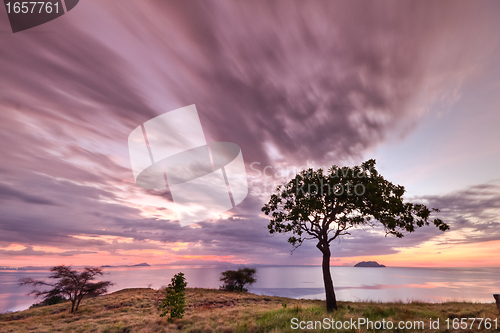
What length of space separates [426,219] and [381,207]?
13.4ft

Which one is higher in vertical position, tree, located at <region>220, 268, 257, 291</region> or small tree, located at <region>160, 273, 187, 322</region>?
small tree, located at <region>160, 273, 187, 322</region>

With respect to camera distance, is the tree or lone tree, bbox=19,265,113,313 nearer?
Answer: lone tree, bbox=19,265,113,313

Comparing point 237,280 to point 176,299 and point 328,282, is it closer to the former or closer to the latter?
point 176,299

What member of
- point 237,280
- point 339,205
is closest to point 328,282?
point 339,205

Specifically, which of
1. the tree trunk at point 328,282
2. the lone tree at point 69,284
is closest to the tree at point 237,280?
the lone tree at point 69,284

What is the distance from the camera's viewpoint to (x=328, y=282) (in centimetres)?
1939

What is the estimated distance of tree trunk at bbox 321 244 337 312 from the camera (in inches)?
734

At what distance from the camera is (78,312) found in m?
24.6

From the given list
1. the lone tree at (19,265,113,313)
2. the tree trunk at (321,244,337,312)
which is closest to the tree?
the lone tree at (19,265,113,313)

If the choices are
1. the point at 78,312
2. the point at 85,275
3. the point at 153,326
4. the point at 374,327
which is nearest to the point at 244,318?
the point at 153,326

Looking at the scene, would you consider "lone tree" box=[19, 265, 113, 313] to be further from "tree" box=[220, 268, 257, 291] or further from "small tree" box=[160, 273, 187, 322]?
"tree" box=[220, 268, 257, 291]

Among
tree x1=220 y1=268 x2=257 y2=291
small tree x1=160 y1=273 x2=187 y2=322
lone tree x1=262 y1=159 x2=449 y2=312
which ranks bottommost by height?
tree x1=220 y1=268 x2=257 y2=291

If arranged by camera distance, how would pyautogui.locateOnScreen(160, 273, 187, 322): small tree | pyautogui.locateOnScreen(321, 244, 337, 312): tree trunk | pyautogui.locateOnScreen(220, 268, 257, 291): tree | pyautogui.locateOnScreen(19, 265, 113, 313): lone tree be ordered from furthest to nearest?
pyautogui.locateOnScreen(220, 268, 257, 291): tree < pyautogui.locateOnScreen(19, 265, 113, 313): lone tree < pyautogui.locateOnScreen(321, 244, 337, 312): tree trunk < pyautogui.locateOnScreen(160, 273, 187, 322): small tree

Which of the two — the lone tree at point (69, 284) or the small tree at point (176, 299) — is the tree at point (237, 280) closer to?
the lone tree at point (69, 284)
